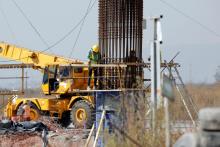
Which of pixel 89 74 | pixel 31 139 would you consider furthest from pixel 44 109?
pixel 31 139

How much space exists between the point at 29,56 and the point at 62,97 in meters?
3.40

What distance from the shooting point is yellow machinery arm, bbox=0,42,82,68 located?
29.0m

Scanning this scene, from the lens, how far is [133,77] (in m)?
23.5

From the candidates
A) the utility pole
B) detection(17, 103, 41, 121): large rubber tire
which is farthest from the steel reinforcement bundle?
the utility pole

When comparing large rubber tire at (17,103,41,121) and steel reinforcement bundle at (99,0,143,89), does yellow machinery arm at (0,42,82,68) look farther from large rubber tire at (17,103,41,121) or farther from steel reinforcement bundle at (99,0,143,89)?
steel reinforcement bundle at (99,0,143,89)

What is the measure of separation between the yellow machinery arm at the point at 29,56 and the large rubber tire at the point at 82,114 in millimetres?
2014

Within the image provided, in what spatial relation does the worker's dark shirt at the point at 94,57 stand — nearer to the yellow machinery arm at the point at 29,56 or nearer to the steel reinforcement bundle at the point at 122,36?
the steel reinforcement bundle at the point at 122,36

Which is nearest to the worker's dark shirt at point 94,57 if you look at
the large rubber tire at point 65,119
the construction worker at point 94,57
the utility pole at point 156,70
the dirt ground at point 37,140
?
the construction worker at point 94,57

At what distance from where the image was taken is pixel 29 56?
3030 cm

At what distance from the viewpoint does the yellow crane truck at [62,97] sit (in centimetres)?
2636

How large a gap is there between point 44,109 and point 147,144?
55.4 feet

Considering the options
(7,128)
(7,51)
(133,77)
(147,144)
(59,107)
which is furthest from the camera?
(7,51)

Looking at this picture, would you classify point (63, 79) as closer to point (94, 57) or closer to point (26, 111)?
point (26, 111)

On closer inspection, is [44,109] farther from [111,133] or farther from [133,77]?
[111,133]
